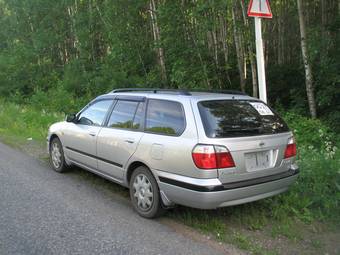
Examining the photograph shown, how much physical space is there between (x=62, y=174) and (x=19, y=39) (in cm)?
2356

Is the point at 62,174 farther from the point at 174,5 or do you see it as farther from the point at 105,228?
the point at 174,5

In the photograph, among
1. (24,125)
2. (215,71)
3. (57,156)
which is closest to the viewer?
(57,156)

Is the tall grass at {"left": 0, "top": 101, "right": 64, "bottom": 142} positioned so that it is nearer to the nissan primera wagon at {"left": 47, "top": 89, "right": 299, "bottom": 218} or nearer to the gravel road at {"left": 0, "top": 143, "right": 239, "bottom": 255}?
the gravel road at {"left": 0, "top": 143, "right": 239, "bottom": 255}

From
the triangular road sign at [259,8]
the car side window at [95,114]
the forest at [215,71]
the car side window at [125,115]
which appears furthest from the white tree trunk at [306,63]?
the car side window at [125,115]

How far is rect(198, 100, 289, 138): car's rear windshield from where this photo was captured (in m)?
4.15

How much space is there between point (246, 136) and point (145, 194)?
4.83 feet

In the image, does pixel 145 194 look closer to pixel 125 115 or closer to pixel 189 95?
pixel 125 115

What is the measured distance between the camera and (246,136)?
420cm

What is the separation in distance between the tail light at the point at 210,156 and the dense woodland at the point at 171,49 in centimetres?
755

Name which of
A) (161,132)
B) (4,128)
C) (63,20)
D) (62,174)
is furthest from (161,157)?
(63,20)

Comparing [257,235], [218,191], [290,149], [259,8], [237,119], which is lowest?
[257,235]

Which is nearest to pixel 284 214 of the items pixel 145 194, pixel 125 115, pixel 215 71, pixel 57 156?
pixel 145 194

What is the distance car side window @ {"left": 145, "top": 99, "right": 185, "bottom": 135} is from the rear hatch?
29 cm

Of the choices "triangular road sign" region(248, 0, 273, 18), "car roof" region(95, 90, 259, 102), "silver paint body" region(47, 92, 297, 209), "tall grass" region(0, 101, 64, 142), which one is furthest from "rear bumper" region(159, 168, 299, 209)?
"tall grass" region(0, 101, 64, 142)
